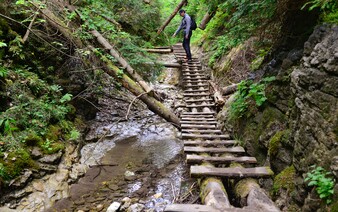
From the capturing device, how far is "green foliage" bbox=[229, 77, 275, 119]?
15.1 ft

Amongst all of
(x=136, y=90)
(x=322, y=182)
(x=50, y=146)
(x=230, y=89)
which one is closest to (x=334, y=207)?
(x=322, y=182)

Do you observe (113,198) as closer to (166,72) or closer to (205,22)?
(166,72)

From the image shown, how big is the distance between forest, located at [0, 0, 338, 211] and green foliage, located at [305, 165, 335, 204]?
0.4 inches

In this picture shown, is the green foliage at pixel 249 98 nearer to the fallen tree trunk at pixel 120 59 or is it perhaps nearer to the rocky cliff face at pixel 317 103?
the rocky cliff face at pixel 317 103

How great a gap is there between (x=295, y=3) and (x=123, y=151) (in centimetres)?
529

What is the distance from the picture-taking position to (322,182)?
8.11ft

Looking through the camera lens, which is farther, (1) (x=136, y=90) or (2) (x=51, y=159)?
(1) (x=136, y=90)

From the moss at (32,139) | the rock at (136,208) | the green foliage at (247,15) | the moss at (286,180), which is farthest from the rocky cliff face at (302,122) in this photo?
the moss at (32,139)

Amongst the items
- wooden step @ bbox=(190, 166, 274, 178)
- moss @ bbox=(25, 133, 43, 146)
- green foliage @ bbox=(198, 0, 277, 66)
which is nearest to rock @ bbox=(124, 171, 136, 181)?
moss @ bbox=(25, 133, 43, 146)

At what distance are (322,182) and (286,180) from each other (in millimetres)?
838

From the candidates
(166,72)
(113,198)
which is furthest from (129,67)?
(166,72)

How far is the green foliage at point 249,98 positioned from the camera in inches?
181

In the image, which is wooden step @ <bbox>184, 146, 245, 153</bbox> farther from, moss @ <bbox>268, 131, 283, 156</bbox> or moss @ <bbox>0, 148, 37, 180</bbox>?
moss @ <bbox>0, 148, 37, 180</bbox>

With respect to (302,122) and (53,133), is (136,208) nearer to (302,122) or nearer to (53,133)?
(53,133)
